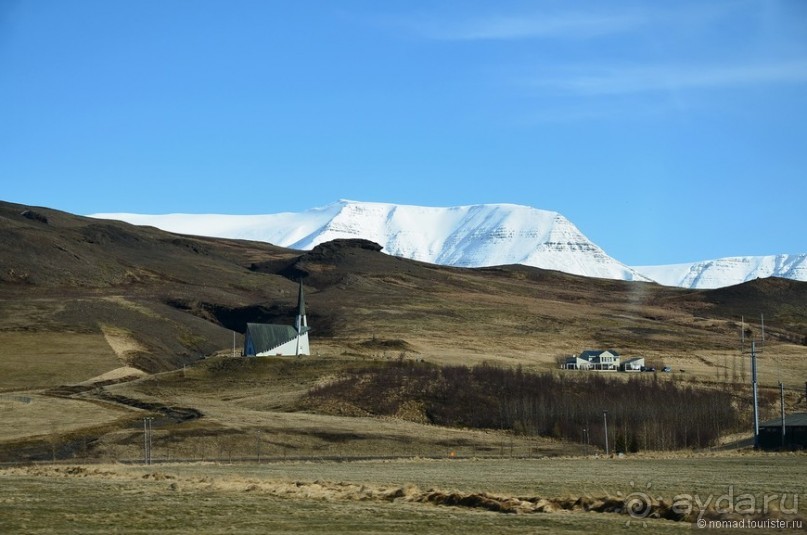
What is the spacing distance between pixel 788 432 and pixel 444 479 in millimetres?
43366

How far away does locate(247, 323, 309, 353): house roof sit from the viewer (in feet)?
448

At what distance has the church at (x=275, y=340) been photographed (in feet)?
448

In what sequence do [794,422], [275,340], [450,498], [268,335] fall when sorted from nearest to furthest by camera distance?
[450,498] < [794,422] < [275,340] < [268,335]

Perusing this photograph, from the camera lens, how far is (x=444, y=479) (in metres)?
48.6

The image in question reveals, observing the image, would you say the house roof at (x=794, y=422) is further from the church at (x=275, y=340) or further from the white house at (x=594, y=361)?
the church at (x=275, y=340)

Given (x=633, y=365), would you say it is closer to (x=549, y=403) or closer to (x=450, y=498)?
(x=549, y=403)

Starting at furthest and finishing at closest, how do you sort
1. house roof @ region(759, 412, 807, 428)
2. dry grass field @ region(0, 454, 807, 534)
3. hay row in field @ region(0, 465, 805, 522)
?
house roof @ region(759, 412, 807, 428) → hay row in field @ region(0, 465, 805, 522) → dry grass field @ region(0, 454, 807, 534)

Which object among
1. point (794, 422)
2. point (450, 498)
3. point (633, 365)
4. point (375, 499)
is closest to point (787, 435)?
point (794, 422)

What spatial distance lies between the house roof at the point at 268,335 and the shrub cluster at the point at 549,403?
17840 millimetres

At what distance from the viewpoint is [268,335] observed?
13862 cm

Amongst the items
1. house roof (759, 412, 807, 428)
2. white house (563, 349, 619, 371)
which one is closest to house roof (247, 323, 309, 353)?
white house (563, 349, 619, 371)

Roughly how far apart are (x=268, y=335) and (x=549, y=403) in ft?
137

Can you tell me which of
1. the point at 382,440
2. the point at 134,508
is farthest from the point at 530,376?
the point at 134,508

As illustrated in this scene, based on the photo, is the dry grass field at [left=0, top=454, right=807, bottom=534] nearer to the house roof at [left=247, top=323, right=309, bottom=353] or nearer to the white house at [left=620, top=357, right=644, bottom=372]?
the house roof at [left=247, top=323, right=309, bottom=353]
